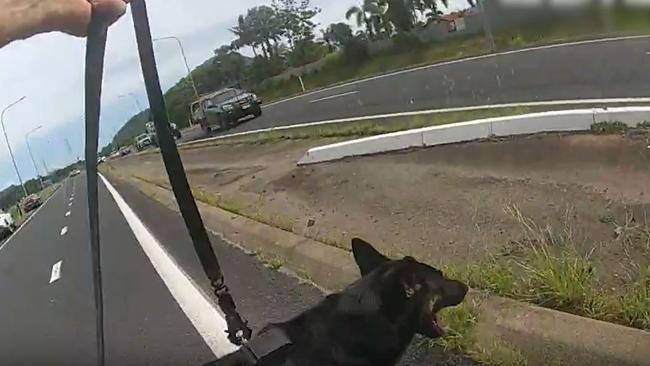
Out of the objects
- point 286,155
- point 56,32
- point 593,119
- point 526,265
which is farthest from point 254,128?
point 56,32

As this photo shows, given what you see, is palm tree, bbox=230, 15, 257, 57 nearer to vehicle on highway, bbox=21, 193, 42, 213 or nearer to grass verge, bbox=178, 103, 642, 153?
grass verge, bbox=178, 103, 642, 153

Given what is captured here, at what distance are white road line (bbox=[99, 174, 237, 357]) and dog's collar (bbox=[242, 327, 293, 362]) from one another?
5.25ft

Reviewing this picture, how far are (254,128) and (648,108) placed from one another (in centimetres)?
1027

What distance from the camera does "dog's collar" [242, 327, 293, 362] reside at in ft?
8.42

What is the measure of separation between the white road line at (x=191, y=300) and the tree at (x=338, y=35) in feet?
9.07

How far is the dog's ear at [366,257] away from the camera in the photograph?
126 inches

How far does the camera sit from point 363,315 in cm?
283

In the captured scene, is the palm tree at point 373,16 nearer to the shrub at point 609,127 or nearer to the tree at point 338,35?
the tree at point 338,35

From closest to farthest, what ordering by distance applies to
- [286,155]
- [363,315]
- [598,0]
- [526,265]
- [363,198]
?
[363,315]
[598,0]
[526,265]
[363,198]
[286,155]

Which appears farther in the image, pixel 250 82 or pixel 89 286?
pixel 89 286

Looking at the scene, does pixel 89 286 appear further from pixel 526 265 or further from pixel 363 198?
pixel 526 265

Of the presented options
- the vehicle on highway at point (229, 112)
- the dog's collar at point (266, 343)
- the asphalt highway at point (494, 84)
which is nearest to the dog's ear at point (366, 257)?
the dog's collar at point (266, 343)

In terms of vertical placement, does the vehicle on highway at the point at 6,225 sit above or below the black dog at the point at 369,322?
below

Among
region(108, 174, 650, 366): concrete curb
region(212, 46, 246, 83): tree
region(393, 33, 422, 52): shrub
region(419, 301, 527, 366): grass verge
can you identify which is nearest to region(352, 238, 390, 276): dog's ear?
region(419, 301, 527, 366): grass verge
